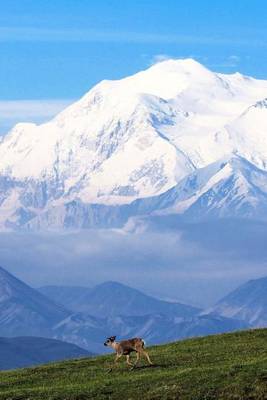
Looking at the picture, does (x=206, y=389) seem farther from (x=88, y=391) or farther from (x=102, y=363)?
(x=102, y=363)

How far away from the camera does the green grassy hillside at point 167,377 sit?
60562mm

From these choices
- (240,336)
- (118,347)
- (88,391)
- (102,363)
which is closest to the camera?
(88,391)

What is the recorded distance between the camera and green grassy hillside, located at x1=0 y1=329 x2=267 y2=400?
60.6m

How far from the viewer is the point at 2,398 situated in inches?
2514

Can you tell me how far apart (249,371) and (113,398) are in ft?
24.2

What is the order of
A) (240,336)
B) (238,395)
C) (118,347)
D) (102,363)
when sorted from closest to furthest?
(238,395), (118,347), (102,363), (240,336)

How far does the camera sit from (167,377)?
212ft

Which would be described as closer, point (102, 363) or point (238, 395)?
point (238, 395)

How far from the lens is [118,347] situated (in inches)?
2763

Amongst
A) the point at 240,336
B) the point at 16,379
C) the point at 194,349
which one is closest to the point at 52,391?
the point at 16,379

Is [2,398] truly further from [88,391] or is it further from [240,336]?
[240,336]

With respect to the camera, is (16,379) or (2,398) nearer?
(2,398)

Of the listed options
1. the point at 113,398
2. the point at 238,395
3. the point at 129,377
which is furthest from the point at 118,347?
the point at 238,395

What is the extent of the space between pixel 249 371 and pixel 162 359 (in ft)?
39.8
